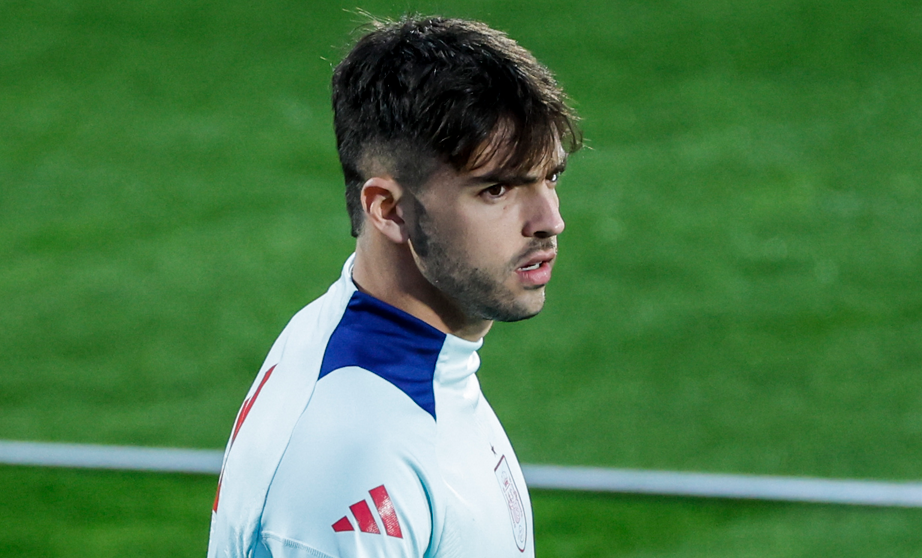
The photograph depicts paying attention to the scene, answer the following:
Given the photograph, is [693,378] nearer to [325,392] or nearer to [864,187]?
[864,187]

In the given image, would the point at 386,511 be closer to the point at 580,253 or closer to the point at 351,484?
the point at 351,484

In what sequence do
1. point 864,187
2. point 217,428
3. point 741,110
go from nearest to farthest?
point 217,428
point 864,187
point 741,110

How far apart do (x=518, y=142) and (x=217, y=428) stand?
3.86m

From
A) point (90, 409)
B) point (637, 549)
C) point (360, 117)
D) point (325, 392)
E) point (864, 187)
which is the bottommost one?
point (90, 409)

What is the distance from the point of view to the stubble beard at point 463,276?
2158 millimetres

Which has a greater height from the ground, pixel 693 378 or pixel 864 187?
pixel 864 187

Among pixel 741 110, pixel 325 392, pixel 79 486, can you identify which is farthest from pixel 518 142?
pixel 741 110

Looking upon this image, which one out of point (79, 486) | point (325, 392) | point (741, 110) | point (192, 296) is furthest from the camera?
point (741, 110)

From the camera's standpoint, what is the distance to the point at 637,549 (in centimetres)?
467

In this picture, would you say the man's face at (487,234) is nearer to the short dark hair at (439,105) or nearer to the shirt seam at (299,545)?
the short dark hair at (439,105)

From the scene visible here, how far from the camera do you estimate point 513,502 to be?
2.35 metres

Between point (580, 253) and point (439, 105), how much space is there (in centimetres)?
483

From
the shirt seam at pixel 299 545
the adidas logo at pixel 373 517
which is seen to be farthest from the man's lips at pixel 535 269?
the shirt seam at pixel 299 545

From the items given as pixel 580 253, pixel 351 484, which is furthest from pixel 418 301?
pixel 580 253
